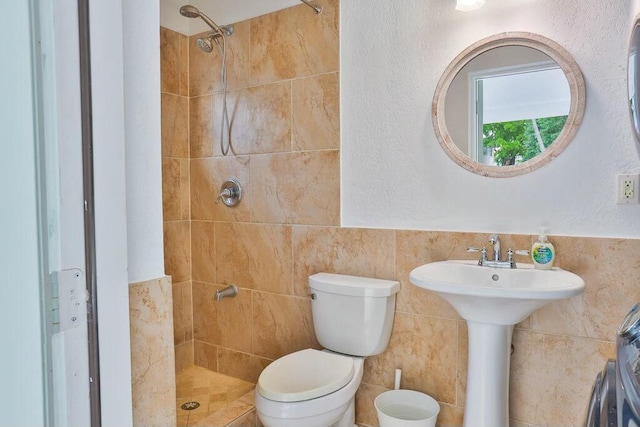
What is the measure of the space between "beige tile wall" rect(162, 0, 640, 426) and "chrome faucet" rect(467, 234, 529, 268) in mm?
53

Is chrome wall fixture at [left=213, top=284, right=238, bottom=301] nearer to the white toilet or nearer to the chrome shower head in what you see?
the white toilet

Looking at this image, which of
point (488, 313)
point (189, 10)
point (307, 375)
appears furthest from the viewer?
point (189, 10)

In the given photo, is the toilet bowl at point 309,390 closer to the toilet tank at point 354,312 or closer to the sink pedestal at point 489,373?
the toilet tank at point 354,312

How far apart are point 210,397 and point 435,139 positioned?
185 centimetres

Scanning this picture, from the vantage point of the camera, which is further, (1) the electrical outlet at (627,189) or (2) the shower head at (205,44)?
(2) the shower head at (205,44)

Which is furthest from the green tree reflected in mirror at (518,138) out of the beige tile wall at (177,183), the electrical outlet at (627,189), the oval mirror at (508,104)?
the beige tile wall at (177,183)

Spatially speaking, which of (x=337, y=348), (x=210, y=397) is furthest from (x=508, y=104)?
(x=210, y=397)

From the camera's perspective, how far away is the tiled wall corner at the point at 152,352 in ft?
2.19

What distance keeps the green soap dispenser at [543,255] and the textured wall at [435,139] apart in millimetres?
104

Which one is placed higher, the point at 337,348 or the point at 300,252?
the point at 300,252

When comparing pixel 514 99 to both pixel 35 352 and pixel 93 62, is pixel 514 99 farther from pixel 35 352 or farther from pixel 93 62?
pixel 35 352

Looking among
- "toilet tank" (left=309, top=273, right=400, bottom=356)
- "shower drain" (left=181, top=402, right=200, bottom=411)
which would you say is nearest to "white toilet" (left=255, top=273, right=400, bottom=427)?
"toilet tank" (left=309, top=273, right=400, bottom=356)

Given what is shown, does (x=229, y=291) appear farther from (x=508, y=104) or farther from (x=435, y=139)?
(x=508, y=104)

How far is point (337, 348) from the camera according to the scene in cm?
199
